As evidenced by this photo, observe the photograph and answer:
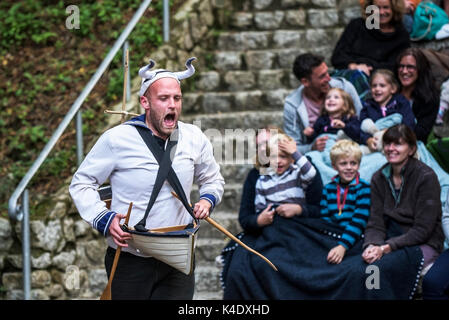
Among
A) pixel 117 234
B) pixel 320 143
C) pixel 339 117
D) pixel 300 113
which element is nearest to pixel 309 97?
pixel 300 113

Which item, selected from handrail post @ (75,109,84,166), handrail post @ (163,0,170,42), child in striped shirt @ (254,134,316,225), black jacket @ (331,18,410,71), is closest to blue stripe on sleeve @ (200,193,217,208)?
child in striped shirt @ (254,134,316,225)

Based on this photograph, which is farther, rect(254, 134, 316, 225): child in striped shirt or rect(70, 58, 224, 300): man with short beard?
rect(254, 134, 316, 225): child in striped shirt

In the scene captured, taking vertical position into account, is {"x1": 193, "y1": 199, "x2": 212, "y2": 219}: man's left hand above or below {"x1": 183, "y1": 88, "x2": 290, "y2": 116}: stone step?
below

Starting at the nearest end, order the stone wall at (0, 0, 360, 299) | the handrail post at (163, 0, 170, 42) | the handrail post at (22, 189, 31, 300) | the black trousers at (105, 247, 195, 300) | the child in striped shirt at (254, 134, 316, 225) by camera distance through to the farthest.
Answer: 1. the black trousers at (105, 247, 195, 300)
2. the child in striped shirt at (254, 134, 316, 225)
3. the handrail post at (22, 189, 31, 300)
4. the stone wall at (0, 0, 360, 299)
5. the handrail post at (163, 0, 170, 42)

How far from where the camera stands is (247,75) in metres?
8.01

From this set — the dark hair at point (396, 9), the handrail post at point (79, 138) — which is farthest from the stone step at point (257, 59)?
the handrail post at point (79, 138)

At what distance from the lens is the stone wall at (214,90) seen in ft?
21.1

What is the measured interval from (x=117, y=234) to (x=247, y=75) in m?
4.56

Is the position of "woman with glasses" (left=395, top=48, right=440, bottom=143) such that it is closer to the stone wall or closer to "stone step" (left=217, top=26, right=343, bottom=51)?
the stone wall

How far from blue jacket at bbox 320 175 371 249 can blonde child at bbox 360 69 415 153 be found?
2.05ft

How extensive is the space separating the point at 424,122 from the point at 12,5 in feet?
16.1

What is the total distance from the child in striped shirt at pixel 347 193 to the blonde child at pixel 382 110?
554 millimetres

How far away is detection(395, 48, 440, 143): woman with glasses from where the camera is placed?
20.7 feet

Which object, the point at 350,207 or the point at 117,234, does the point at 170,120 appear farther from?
the point at 350,207
